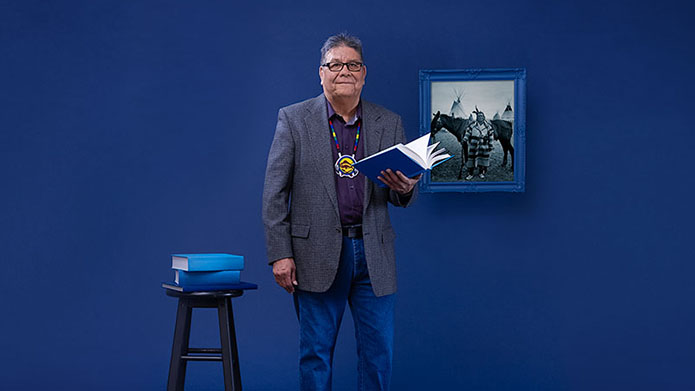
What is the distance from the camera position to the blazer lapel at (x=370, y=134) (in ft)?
8.07

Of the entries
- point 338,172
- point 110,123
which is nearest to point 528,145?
point 338,172

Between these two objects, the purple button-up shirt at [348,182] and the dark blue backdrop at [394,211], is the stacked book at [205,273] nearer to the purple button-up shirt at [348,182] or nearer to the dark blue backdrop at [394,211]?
the purple button-up shirt at [348,182]

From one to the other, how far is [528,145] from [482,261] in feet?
1.89

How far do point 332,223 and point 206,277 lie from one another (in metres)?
0.51

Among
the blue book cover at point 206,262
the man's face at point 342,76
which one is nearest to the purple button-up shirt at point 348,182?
the man's face at point 342,76

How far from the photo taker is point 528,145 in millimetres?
3152

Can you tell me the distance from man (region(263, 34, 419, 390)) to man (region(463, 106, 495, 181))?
72 cm

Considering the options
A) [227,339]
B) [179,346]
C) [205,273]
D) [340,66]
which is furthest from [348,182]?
[179,346]

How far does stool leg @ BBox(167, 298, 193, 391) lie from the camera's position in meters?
2.50

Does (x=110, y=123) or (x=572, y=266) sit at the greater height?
(x=110, y=123)

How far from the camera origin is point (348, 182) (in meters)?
2.46

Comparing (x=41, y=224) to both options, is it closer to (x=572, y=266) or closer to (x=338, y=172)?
(x=338, y=172)

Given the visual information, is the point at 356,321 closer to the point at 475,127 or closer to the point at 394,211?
the point at 394,211

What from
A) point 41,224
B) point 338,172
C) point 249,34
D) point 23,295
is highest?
point 249,34
